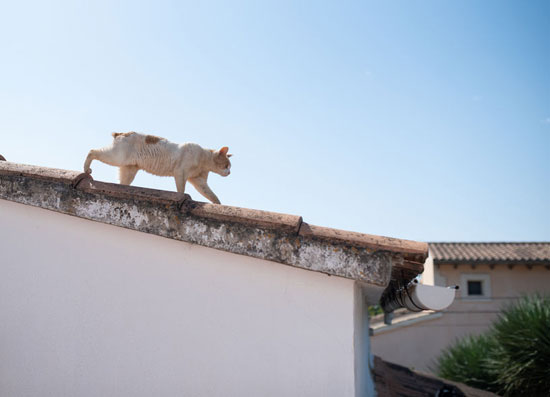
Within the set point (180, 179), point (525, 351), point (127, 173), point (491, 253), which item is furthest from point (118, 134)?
point (491, 253)

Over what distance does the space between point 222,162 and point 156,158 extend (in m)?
0.73

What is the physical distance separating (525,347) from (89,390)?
32.5ft

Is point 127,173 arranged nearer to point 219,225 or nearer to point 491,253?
point 219,225

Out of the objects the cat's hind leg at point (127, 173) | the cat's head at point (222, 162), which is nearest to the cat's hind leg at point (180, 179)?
the cat's hind leg at point (127, 173)

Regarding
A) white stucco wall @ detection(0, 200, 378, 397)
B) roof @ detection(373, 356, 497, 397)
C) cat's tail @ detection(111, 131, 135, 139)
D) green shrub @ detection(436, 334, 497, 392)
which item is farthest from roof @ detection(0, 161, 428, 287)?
green shrub @ detection(436, 334, 497, 392)

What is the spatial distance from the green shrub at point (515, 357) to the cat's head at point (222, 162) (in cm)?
835

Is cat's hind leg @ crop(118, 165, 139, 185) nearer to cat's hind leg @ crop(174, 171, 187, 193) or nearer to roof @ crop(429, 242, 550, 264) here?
cat's hind leg @ crop(174, 171, 187, 193)

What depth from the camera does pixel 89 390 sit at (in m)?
2.69

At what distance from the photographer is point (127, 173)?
410 cm

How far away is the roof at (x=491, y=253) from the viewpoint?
16.7 meters

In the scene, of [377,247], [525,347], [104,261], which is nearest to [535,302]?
[525,347]

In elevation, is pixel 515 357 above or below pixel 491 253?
below

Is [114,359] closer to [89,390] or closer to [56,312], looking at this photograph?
[89,390]

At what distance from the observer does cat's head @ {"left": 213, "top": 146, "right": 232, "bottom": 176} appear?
14.8ft
